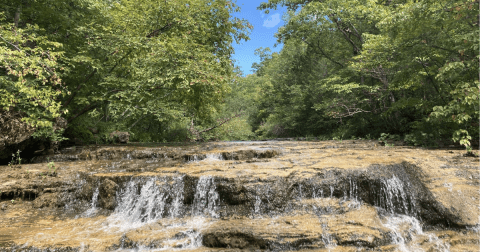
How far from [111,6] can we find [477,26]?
1350 cm

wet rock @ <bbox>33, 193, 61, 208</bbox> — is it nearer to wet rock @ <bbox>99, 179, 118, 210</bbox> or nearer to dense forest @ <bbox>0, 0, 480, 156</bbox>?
wet rock @ <bbox>99, 179, 118, 210</bbox>

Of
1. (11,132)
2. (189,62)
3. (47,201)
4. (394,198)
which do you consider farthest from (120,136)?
(394,198)

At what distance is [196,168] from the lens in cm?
597

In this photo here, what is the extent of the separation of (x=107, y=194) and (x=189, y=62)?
562cm

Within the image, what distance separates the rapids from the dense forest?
7.19ft

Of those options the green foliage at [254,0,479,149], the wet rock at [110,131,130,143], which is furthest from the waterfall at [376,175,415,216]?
the wet rock at [110,131,130,143]

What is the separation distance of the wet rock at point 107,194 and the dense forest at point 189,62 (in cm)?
237

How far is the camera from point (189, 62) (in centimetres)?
918

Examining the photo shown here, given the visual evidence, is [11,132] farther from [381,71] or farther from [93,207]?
[381,71]

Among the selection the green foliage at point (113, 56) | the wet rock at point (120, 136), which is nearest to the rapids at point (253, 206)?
the green foliage at point (113, 56)

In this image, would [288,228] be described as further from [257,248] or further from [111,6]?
[111,6]

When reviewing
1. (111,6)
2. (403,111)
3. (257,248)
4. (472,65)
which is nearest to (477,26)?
(472,65)

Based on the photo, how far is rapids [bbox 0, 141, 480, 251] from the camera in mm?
3906

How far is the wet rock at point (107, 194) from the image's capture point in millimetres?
5348
